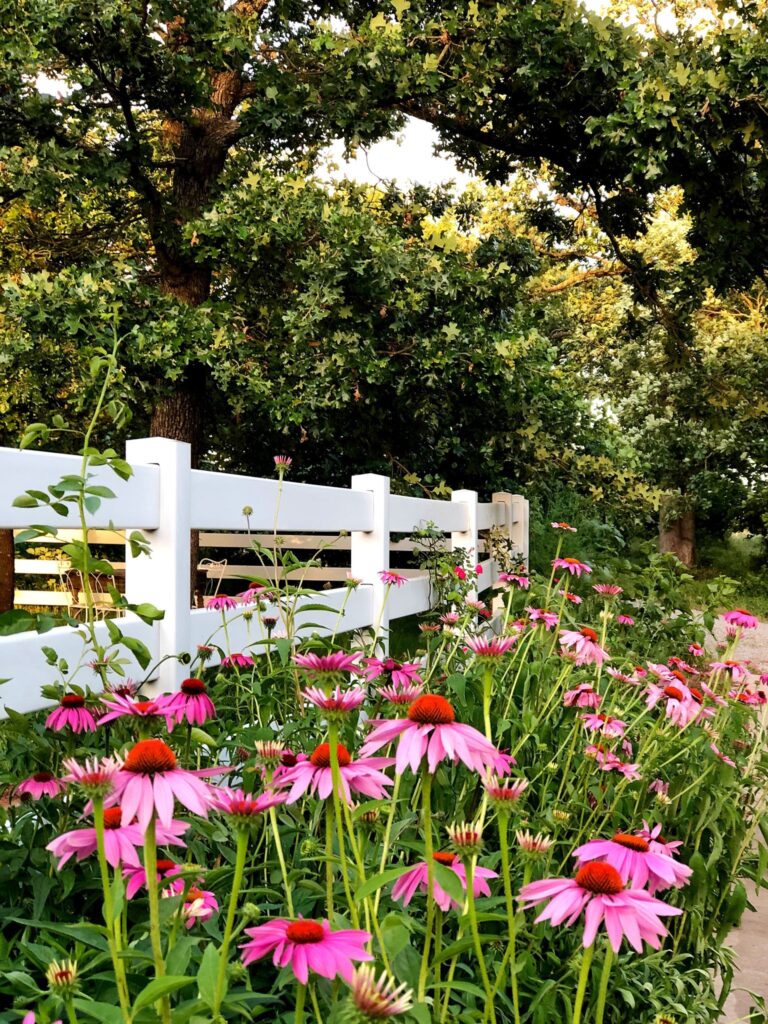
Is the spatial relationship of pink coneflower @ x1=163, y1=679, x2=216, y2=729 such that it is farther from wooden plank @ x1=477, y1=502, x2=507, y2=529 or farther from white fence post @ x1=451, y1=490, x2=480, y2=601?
wooden plank @ x1=477, y1=502, x2=507, y2=529

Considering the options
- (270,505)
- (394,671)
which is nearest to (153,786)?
(394,671)

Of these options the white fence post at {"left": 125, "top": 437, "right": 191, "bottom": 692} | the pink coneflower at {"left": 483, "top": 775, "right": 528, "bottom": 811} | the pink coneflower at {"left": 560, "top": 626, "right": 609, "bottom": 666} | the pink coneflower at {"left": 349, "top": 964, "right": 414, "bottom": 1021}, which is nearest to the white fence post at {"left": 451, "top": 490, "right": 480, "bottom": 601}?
the white fence post at {"left": 125, "top": 437, "right": 191, "bottom": 692}

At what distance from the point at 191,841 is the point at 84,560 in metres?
0.53

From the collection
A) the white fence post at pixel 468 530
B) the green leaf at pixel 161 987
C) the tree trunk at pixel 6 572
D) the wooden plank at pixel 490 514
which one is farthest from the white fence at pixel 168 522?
the tree trunk at pixel 6 572

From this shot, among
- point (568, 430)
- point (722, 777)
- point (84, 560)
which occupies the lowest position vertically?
point (722, 777)

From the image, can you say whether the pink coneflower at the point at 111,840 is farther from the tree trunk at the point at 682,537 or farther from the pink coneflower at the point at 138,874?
the tree trunk at the point at 682,537

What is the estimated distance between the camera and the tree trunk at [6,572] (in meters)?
9.20

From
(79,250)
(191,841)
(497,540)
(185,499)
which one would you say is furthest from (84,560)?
(79,250)

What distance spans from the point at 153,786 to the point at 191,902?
296 mm

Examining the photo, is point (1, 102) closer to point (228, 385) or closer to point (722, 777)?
point (228, 385)

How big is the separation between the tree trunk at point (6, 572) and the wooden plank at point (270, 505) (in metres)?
6.20

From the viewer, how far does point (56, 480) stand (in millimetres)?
2146

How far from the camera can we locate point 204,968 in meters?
0.88

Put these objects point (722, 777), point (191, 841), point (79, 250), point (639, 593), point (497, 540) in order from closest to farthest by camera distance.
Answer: point (191, 841), point (722, 777), point (639, 593), point (497, 540), point (79, 250)
